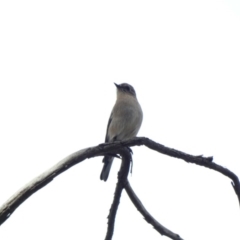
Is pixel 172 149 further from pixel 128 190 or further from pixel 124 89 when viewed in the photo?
pixel 124 89

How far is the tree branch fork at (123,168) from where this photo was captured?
155 inches

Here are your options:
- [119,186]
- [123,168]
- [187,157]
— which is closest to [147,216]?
[119,186]

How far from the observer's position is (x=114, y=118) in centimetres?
947

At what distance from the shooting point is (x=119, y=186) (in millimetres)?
5094

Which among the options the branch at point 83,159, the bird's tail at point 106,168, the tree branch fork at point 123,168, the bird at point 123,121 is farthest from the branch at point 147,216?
the bird at point 123,121

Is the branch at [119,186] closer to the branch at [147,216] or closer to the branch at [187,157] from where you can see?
the branch at [147,216]

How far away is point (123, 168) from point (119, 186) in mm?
215

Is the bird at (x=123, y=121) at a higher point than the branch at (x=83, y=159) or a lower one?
higher

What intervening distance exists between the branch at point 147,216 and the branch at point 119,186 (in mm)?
68

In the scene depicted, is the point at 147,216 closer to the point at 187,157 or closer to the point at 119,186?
the point at 119,186

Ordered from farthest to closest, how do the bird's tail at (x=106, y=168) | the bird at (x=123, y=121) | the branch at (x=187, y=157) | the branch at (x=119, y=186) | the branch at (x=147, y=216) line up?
the bird at (x=123, y=121) → the bird's tail at (x=106, y=168) → the branch at (x=119, y=186) → the branch at (x=147, y=216) → the branch at (x=187, y=157)

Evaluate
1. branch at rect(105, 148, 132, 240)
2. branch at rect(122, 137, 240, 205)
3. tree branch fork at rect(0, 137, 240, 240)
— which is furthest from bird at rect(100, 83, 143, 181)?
branch at rect(122, 137, 240, 205)

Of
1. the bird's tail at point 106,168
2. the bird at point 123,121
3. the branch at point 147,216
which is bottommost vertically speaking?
the branch at point 147,216

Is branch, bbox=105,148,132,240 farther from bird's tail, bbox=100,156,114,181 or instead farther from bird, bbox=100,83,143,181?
bird, bbox=100,83,143,181
